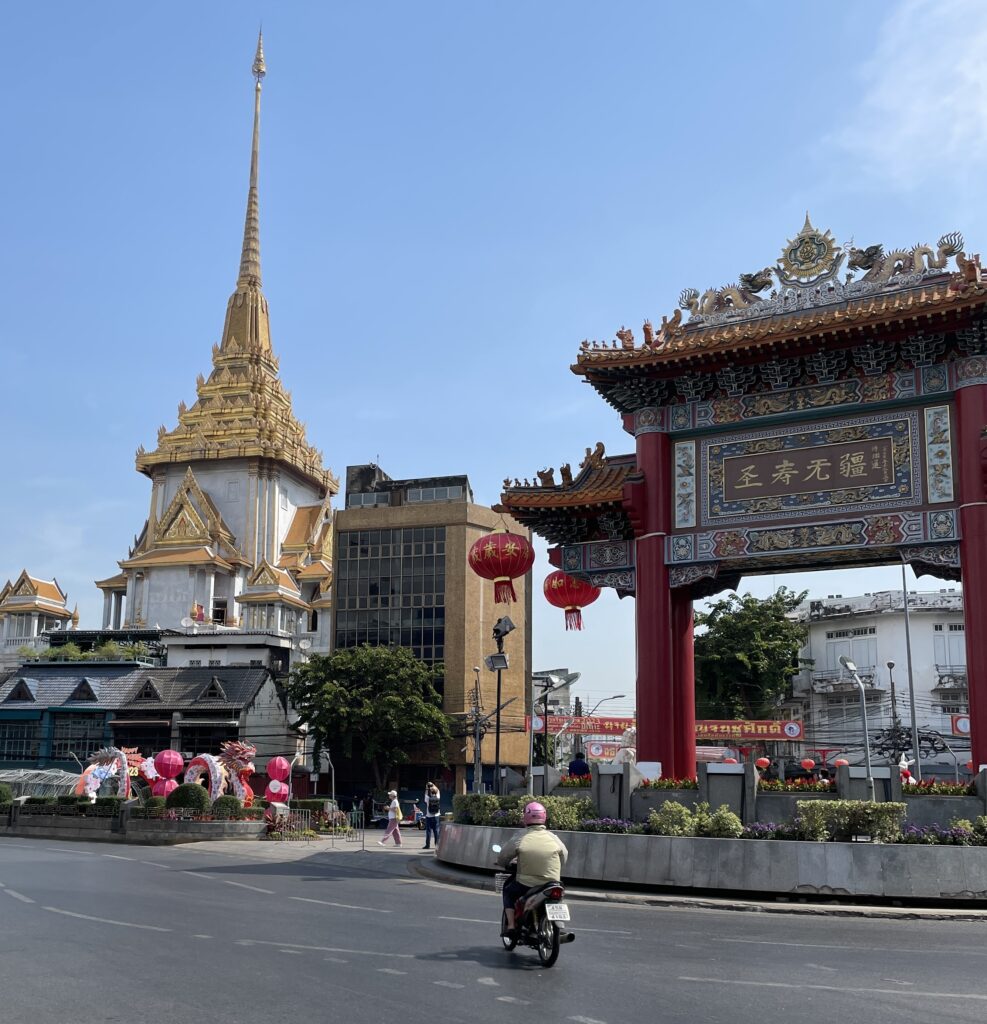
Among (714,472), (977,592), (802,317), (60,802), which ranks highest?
(802,317)

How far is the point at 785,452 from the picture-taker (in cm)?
2431

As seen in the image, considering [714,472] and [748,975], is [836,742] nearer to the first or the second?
[714,472]

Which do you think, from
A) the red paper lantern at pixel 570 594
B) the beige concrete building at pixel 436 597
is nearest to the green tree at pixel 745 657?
the beige concrete building at pixel 436 597

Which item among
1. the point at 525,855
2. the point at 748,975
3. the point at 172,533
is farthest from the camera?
the point at 172,533

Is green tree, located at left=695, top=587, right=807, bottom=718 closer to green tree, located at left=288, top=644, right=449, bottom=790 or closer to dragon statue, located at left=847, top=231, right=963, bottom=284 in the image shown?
green tree, located at left=288, top=644, right=449, bottom=790

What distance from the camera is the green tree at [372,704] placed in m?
60.2

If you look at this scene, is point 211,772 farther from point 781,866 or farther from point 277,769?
point 781,866

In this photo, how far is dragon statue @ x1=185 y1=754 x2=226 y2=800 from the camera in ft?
128

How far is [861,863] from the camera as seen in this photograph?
17922 mm

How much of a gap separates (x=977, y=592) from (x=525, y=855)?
13.2 m

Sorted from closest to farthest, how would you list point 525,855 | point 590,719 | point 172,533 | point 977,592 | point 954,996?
point 954,996 < point 525,855 < point 977,592 < point 590,719 < point 172,533

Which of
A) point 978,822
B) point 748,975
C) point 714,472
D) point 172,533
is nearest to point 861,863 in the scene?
A: point 978,822

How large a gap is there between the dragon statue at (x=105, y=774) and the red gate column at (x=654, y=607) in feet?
76.9

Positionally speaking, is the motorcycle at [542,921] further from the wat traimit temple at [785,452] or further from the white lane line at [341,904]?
the wat traimit temple at [785,452]
